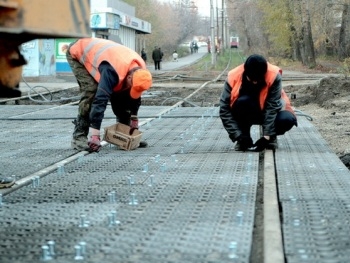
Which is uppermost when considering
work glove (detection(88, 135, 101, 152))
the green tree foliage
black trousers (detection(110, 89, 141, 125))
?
the green tree foliage

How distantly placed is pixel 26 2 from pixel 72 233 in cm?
163

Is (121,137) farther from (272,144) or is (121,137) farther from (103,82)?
(272,144)

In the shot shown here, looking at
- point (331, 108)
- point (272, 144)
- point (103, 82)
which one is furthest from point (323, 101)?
point (103, 82)

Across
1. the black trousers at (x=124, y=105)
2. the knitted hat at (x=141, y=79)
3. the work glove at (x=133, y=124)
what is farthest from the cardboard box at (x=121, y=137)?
the knitted hat at (x=141, y=79)

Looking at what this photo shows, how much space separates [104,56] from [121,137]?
1038 mm

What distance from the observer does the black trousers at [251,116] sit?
8.21 metres

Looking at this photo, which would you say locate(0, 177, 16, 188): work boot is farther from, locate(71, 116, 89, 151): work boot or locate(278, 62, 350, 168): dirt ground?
locate(278, 62, 350, 168): dirt ground

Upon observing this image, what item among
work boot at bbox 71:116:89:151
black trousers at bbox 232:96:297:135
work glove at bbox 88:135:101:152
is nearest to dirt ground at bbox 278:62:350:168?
black trousers at bbox 232:96:297:135

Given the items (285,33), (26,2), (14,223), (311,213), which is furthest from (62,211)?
(285,33)

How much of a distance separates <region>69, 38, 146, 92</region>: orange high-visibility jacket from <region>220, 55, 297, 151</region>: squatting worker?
103cm

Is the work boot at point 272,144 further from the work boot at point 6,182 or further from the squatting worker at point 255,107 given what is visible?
the work boot at point 6,182

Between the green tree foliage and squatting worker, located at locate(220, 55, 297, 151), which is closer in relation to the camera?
squatting worker, located at locate(220, 55, 297, 151)

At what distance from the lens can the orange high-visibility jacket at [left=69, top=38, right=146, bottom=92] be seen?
7.73 metres

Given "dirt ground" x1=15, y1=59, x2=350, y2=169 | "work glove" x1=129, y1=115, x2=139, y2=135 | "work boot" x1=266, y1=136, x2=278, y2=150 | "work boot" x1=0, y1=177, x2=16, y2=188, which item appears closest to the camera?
"work boot" x1=0, y1=177, x2=16, y2=188
